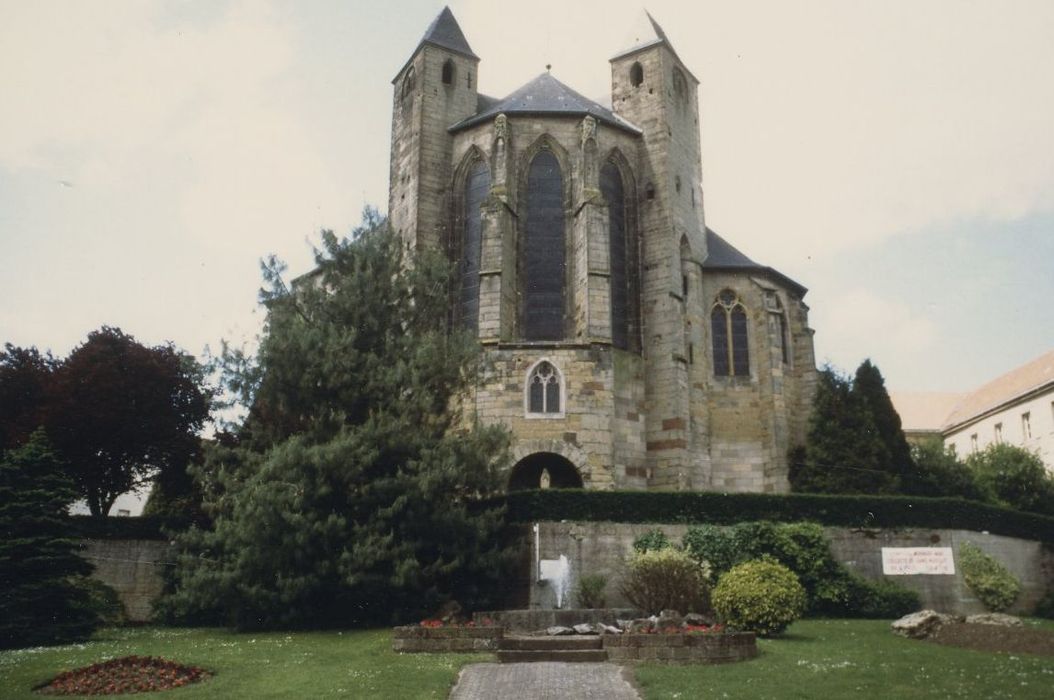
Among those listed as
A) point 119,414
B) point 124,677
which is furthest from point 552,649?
point 119,414

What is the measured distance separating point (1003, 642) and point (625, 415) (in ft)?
46.0

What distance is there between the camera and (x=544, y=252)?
29906 millimetres

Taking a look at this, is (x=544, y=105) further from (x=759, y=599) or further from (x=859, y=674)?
(x=859, y=674)

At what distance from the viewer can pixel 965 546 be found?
24.0 m

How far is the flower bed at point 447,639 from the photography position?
15555mm

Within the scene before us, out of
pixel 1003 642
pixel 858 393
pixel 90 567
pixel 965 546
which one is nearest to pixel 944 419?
pixel 858 393

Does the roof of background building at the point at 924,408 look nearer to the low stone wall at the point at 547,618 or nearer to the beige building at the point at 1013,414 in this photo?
the beige building at the point at 1013,414

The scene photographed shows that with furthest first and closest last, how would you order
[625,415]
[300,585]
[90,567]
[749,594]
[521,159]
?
[521,159] → [625,415] → [90,567] → [300,585] → [749,594]

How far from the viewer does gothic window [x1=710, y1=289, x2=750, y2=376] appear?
32844 millimetres

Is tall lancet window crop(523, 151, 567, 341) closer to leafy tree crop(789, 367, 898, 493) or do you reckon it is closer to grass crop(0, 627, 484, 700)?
leafy tree crop(789, 367, 898, 493)

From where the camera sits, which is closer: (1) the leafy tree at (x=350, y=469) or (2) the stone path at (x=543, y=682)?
(2) the stone path at (x=543, y=682)

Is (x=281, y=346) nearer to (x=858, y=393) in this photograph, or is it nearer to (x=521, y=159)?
(x=521, y=159)

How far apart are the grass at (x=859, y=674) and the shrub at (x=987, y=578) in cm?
813

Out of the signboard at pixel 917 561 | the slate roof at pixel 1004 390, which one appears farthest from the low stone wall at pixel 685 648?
the slate roof at pixel 1004 390
